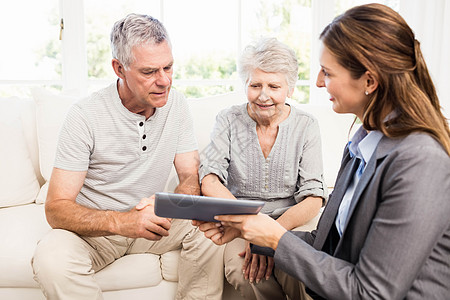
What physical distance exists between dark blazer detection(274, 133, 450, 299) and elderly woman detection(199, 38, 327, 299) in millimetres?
581

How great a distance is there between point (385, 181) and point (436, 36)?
2.46 m

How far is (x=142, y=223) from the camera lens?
4.92ft

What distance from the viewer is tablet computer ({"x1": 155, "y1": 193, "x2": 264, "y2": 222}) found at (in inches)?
42.6

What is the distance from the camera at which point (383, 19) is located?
3.54 ft

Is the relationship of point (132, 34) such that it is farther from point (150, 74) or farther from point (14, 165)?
point (14, 165)

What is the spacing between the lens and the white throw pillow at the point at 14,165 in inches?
85.6

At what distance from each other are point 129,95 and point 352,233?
1.03 meters

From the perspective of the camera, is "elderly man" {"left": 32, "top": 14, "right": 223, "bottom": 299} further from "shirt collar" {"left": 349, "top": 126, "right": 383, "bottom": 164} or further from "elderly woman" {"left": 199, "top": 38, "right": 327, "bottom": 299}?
"shirt collar" {"left": 349, "top": 126, "right": 383, "bottom": 164}

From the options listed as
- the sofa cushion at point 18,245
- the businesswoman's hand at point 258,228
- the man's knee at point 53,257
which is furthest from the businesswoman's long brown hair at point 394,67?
the sofa cushion at point 18,245

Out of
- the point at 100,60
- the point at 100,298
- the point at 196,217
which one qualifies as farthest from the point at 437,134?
the point at 100,60

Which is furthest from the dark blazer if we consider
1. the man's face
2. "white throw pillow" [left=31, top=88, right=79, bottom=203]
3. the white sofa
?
"white throw pillow" [left=31, top=88, right=79, bottom=203]

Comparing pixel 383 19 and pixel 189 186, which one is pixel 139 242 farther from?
pixel 383 19

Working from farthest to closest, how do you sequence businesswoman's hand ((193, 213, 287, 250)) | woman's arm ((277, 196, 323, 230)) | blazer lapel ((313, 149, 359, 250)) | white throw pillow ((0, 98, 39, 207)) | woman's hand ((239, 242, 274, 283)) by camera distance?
white throw pillow ((0, 98, 39, 207))
woman's arm ((277, 196, 323, 230))
woman's hand ((239, 242, 274, 283))
blazer lapel ((313, 149, 359, 250))
businesswoman's hand ((193, 213, 287, 250))

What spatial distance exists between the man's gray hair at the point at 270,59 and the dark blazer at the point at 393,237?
73cm
